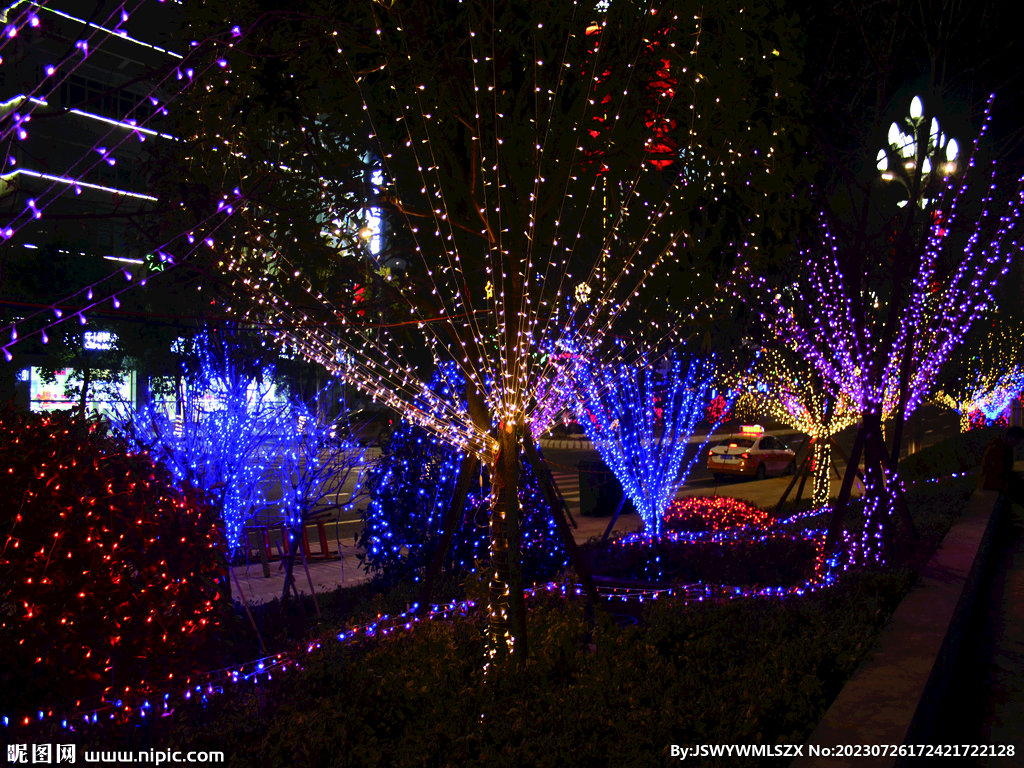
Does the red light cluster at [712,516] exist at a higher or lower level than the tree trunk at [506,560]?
lower

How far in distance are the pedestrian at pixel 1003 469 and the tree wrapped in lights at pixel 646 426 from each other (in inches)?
222

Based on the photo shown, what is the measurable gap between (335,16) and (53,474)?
341cm

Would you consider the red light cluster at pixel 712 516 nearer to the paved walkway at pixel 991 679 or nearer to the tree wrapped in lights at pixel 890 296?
the tree wrapped in lights at pixel 890 296

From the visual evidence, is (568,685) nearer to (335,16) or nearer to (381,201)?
(381,201)

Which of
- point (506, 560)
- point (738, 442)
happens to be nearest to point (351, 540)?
point (506, 560)

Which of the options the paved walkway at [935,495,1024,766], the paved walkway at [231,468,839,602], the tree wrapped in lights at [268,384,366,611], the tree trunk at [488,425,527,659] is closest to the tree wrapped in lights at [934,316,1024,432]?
the paved walkway at [231,468,839,602]

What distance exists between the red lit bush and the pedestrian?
13.4 m

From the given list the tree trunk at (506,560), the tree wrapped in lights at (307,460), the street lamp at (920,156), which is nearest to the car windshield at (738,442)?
the street lamp at (920,156)

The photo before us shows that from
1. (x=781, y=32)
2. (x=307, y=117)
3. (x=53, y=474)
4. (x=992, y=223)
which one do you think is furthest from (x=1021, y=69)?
(x=53, y=474)

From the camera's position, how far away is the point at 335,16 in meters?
4.92

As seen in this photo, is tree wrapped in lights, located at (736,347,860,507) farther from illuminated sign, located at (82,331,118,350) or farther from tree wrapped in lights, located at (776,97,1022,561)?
illuminated sign, located at (82,331,118,350)

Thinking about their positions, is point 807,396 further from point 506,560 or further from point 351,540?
point 506,560

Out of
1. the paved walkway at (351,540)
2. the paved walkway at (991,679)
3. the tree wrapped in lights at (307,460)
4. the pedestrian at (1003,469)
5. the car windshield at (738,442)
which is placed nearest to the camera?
the paved walkway at (991,679)

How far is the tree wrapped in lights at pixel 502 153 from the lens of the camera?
4637mm
